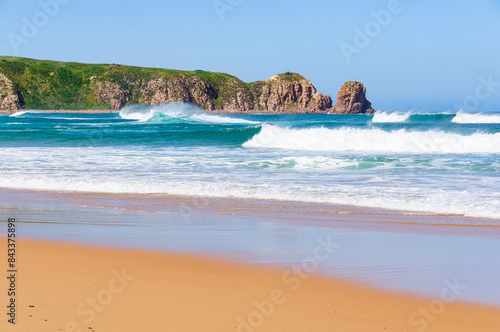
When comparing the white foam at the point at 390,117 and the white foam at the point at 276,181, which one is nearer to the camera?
the white foam at the point at 276,181

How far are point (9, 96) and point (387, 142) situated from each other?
139 meters

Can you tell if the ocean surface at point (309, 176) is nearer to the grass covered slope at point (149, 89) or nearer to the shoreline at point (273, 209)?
the shoreline at point (273, 209)

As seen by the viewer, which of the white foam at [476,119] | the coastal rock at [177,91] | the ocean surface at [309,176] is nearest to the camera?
the ocean surface at [309,176]

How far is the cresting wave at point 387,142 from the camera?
74.9 ft

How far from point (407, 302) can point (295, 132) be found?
76.1 ft

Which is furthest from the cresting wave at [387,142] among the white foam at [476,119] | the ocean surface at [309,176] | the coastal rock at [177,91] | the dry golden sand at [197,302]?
the coastal rock at [177,91]

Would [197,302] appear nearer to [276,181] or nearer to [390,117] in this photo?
[276,181]

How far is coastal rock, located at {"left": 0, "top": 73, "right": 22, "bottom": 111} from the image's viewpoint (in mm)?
141125

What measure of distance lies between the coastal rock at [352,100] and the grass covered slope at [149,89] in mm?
15609

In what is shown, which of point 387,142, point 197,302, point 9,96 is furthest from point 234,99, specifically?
point 197,302

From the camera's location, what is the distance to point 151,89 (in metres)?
170

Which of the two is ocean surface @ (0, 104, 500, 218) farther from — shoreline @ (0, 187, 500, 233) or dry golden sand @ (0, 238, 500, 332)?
dry golden sand @ (0, 238, 500, 332)

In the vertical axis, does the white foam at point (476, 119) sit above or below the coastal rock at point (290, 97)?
below

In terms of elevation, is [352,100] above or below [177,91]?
below
